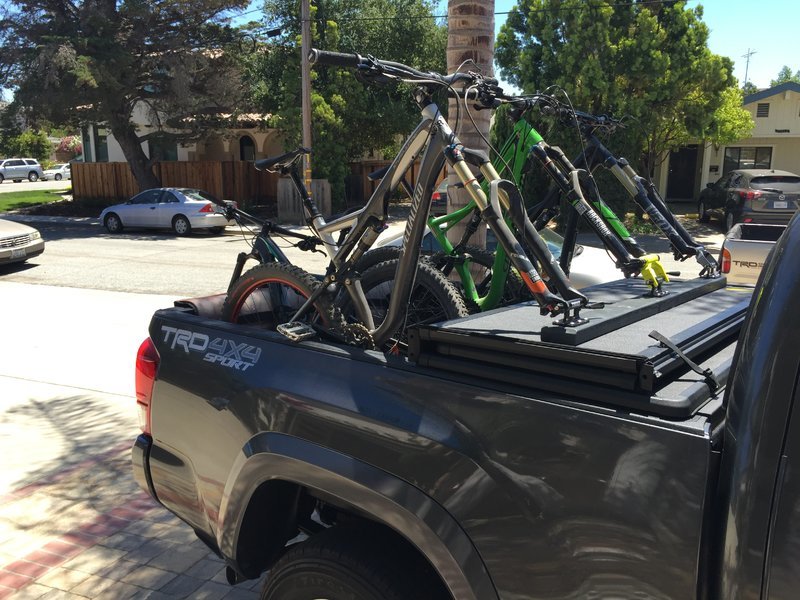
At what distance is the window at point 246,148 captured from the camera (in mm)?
32875

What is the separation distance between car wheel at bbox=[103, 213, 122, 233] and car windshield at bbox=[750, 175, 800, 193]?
1804 cm

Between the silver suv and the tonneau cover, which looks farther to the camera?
the silver suv

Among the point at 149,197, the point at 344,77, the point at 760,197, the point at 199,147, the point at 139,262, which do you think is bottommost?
the point at 139,262

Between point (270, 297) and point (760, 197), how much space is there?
1590 cm

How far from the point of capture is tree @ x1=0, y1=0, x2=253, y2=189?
2148 centimetres

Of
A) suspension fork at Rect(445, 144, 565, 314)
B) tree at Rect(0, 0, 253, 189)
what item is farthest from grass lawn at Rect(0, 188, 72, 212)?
suspension fork at Rect(445, 144, 565, 314)

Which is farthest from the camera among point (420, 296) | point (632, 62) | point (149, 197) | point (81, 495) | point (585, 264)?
point (149, 197)

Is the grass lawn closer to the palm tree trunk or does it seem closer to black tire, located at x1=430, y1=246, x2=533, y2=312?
the palm tree trunk

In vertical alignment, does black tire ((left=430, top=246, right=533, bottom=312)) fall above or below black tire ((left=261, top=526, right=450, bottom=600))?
above

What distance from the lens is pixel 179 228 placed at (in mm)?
21234

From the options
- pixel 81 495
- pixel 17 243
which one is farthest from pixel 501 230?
pixel 17 243

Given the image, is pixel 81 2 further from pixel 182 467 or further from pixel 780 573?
pixel 780 573

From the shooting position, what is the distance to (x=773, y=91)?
2584 cm

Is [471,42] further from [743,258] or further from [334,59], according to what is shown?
[743,258]
